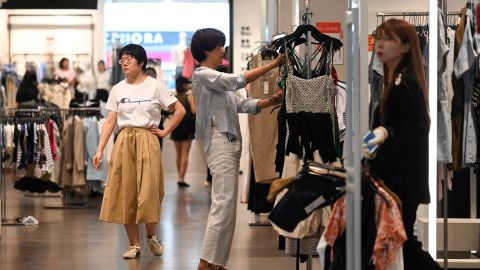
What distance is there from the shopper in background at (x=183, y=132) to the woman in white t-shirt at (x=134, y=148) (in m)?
6.31

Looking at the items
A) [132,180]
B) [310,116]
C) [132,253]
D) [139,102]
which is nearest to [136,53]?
[139,102]

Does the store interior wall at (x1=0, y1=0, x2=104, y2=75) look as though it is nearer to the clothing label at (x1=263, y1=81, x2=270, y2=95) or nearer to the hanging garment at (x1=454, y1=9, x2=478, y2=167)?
the clothing label at (x1=263, y1=81, x2=270, y2=95)

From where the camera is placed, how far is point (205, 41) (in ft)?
21.8

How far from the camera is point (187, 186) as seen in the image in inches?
560

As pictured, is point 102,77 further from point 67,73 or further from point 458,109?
point 458,109

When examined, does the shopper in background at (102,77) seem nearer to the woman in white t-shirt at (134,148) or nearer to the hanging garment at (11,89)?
the hanging garment at (11,89)

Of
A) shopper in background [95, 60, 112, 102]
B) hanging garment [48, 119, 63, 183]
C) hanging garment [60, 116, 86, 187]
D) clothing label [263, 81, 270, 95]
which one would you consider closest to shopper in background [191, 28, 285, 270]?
clothing label [263, 81, 270, 95]

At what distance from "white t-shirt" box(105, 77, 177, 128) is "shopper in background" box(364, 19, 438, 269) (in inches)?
130

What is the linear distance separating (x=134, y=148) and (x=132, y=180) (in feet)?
0.82

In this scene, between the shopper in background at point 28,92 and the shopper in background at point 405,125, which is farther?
the shopper in background at point 28,92

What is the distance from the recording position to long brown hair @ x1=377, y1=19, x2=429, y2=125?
454cm

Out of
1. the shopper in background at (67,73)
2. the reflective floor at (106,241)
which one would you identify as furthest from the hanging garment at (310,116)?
the shopper in background at (67,73)

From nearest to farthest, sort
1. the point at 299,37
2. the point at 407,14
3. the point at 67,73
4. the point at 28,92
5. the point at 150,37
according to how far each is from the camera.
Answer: the point at 299,37 < the point at 407,14 < the point at 28,92 < the point at 67,73 < the point at 150,37

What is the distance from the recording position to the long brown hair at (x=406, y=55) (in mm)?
4543
